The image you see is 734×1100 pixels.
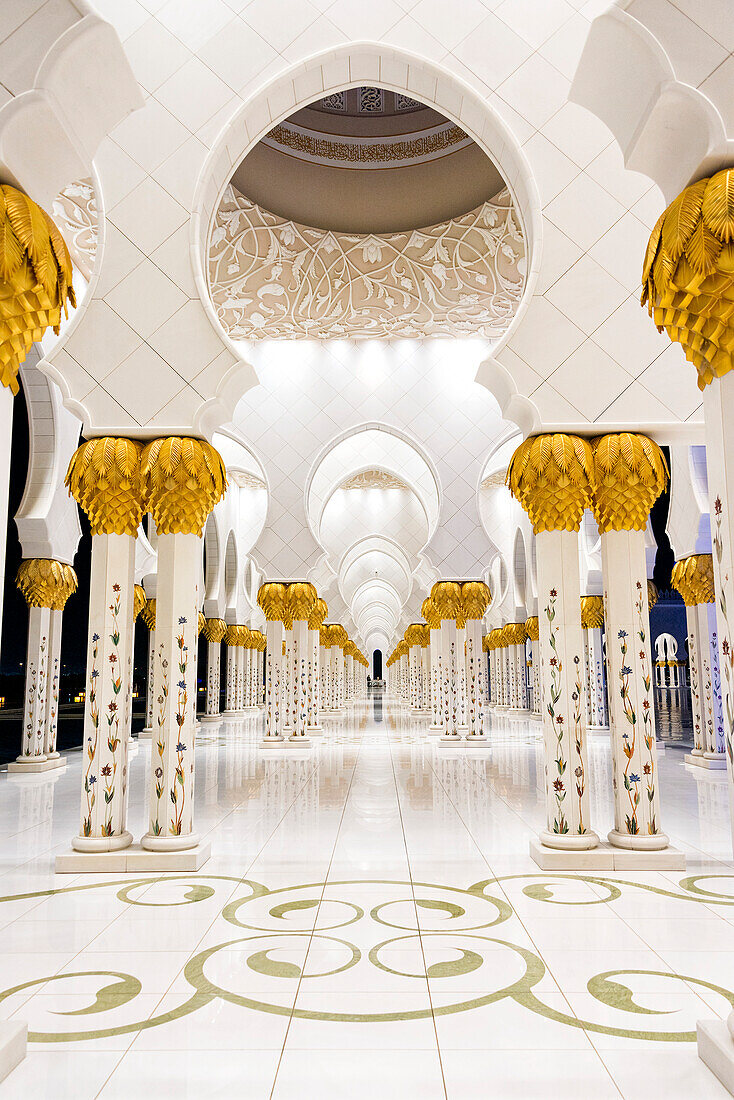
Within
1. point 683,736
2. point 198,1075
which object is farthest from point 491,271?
point 683,736

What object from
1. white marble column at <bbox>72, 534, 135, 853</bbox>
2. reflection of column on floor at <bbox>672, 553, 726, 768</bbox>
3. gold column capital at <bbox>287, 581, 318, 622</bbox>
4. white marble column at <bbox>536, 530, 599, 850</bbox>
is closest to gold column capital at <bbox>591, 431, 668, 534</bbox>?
white marble column at <bbox>536, 530, 599, 850</bbox>

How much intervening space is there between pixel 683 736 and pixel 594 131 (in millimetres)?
10702

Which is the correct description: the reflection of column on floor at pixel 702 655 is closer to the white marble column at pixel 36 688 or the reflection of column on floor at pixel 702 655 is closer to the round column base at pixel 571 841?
the round column base at pixel 571 841

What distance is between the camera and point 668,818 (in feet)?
18.4

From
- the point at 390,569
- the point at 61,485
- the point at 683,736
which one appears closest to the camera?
the point at 61,485

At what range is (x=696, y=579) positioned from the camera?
8.77 meters

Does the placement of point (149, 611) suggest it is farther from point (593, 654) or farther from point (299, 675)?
point (593, 654)

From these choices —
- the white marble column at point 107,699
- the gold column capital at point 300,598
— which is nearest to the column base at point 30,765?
the gold column capital at point 300,598

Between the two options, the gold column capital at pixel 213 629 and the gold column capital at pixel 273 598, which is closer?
the gold column capital at pixel 273 598

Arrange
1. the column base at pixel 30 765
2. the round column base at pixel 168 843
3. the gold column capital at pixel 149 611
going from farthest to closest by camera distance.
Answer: the gold column capital at pixel 149 611 → the column base at pixel 30 765 → the round column base at pixel 168 843

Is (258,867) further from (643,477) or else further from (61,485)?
(61,485)

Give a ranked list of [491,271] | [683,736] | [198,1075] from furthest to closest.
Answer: [683,736] < [491,271] < [198,1075]

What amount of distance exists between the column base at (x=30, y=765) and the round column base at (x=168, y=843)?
465cm

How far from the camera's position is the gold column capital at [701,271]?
2.11 meters
